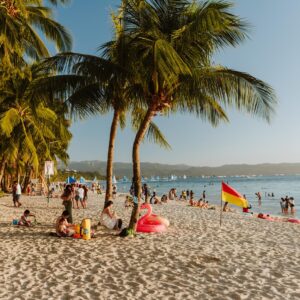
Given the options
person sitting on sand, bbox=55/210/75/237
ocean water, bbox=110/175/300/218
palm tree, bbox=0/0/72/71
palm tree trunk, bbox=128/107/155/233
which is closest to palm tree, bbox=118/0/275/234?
palm tree trunk, bbox=128/107/155/233

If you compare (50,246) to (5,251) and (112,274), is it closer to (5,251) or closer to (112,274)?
(5,251)

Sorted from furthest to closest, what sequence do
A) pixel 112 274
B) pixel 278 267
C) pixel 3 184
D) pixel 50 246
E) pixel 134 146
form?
pixel 3 184 → pixel 134 146 → pixel 50 246 → pixel 278 267 → pixel 112 274

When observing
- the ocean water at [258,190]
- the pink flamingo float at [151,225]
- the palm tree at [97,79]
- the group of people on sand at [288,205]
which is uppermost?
the palm tree at [97,79]

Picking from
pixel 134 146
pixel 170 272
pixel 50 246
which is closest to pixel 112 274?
pixel 170 272

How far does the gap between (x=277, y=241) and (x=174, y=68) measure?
5.38 metres

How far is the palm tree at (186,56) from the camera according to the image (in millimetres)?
8323

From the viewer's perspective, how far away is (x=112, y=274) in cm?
598

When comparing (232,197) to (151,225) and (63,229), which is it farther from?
(63,229)

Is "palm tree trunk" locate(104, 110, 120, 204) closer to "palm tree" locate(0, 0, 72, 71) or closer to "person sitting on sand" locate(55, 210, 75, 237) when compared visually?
"person sitting on sand" locate(55, 210, 75, 237)

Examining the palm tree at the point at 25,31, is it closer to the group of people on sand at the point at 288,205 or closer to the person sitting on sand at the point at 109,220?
the person sitting on sand at the point at 109,220

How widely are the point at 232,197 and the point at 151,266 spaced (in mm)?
5086

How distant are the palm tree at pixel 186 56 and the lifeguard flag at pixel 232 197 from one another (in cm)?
283

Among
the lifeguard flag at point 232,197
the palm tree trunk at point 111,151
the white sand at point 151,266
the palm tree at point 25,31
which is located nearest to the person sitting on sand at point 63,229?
the white sand at point 151,266

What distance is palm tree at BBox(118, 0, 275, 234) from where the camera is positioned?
8.32 meters
